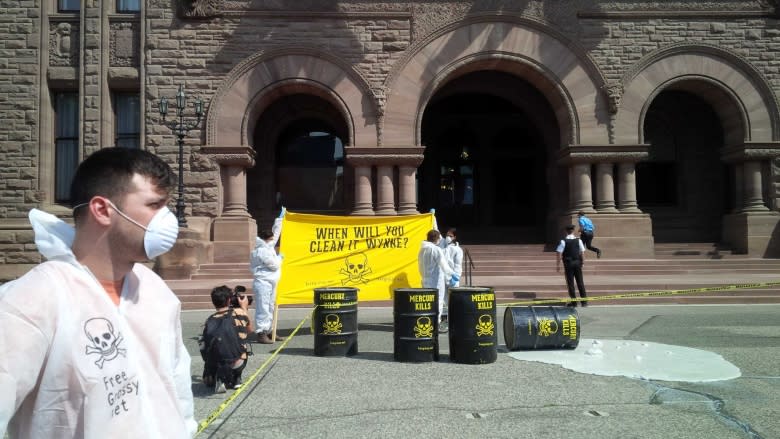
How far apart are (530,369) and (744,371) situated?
242cm

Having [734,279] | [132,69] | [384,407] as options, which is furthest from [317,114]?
[384,407]

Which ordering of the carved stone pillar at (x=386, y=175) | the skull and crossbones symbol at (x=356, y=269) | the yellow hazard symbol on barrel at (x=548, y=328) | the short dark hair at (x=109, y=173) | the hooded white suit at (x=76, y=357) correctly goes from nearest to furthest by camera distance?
the hooded white suit at (x=76, y=357), the short dark hair at (x=109, y=173), the yellow hazard symbol on barrel at (x=548, y=328), the skull and crossbones symbol at (x=356, y=269), the carved stone pillar at (x=386, y=175)

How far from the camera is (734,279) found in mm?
15023

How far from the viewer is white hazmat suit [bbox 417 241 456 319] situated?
9523 mm

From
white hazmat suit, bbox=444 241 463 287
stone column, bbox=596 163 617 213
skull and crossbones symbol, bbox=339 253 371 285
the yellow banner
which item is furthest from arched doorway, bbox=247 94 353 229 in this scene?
skull and crossbones symbol, bbox=339 253 371 285

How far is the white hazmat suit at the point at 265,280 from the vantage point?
8.57 meters

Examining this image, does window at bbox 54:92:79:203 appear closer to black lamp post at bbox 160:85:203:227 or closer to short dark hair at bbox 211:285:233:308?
black lamp post at bbox 160:85:203:227

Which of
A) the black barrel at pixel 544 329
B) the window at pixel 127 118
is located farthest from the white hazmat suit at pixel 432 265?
the window at pixel 127 118

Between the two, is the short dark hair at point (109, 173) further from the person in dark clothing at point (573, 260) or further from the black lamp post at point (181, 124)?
the black lamp post at point (181, 124)

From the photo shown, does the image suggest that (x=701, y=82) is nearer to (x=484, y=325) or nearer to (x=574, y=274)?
(x=574, y=274)

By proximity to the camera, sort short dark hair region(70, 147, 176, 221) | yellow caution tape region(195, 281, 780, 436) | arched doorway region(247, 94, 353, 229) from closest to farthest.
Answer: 1. short dark hair region(70, 147, 176, 221)
2. yellow caution tape region(195, 281, 780, 436)
3. arched doorway region(247, 94, 353, 229)

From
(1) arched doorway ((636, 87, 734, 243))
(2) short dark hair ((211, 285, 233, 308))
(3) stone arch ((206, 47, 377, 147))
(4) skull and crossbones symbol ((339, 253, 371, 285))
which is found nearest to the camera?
(2) short dark hair ((211, 285, 233, 308))

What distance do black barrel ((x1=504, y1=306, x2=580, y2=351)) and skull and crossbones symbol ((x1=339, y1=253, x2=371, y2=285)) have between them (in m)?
3.13

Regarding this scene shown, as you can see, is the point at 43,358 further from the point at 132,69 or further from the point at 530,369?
the point at 132,69
